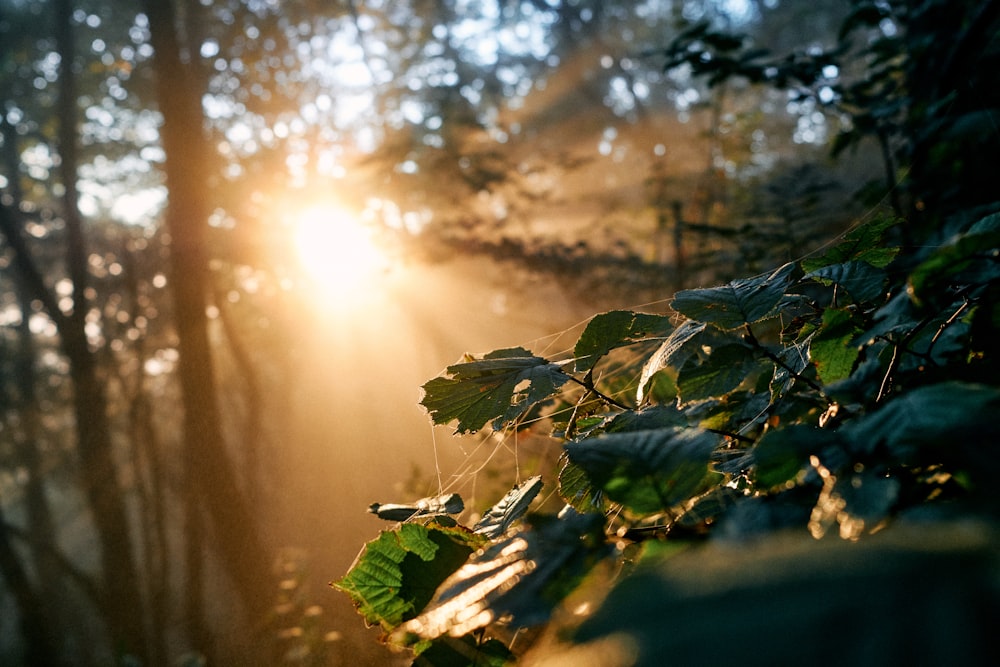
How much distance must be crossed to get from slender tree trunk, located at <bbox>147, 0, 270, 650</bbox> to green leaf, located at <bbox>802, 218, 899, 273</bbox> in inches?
184

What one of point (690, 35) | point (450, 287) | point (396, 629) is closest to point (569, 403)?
point (396, 629)

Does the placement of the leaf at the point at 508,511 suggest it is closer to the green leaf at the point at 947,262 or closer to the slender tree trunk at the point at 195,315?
the green leaf at the point at 947,262

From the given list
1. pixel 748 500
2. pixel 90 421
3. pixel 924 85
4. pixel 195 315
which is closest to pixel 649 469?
pixel 748 500

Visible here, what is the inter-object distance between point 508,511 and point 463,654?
12 cm

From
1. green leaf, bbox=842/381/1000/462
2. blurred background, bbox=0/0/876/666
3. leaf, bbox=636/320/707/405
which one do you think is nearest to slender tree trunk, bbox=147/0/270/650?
blurred background, bbox=0/0/876/666

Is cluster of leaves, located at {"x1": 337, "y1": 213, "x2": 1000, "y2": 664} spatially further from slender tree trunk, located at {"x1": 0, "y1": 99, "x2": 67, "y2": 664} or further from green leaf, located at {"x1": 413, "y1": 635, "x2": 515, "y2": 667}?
slender tree trunk, located at {"x1": 0, "y1": 99, "x2": 67, "y2": 664}

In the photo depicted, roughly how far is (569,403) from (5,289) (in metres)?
16.8

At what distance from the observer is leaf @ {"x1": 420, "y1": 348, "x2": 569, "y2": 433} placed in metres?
0.57

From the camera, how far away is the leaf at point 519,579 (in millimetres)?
322

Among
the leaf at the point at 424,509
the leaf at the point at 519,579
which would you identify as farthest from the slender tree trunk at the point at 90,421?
the leaf at the point at 519,579

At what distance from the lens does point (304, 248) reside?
29.4 ft

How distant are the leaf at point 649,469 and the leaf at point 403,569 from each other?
135mm

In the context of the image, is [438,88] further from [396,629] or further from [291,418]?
[291,418]

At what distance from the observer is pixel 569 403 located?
89 cm
